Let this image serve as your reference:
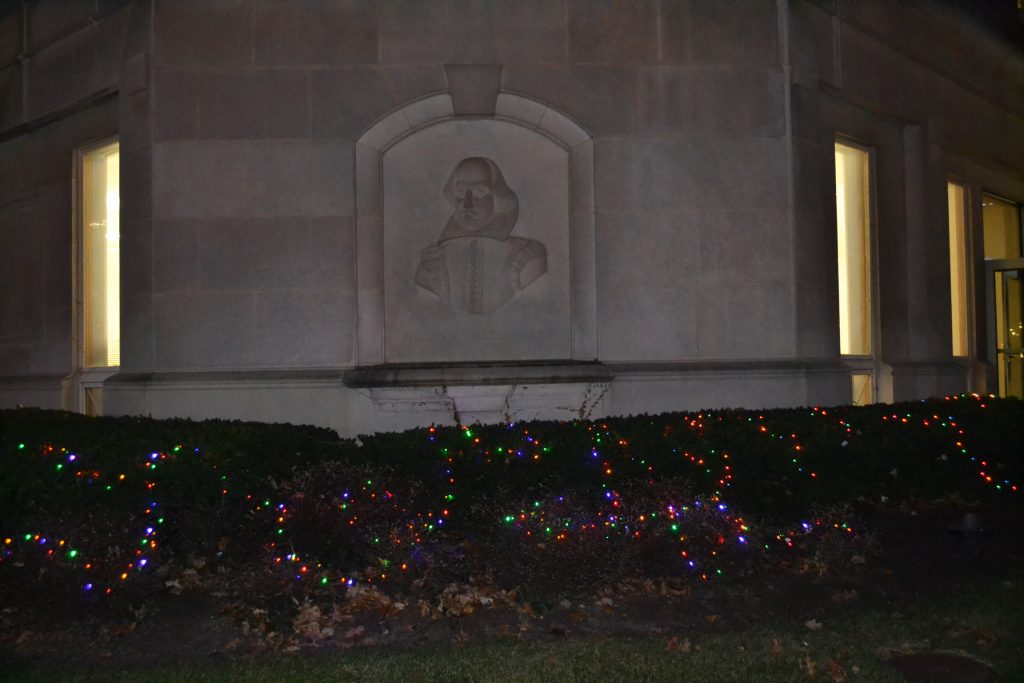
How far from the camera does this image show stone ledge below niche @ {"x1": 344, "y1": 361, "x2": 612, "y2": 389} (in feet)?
29.5

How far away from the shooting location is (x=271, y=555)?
20.5 feet

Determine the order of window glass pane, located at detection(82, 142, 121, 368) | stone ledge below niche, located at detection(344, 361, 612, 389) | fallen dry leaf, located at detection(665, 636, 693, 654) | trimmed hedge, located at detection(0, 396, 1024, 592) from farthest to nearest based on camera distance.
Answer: window glass pane, located at detection(82, 142, 121, 368) → stone ledge below niche, located at detection(344, 361, 612, 389) → trimmed hedge, located at detection(0, 396, 1024, 592) → fallen dry leaf, located at detection(665, 636, 693, 654)

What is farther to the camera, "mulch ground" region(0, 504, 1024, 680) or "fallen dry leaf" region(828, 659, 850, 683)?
"mulch ground" region(0, 504, 1024, 680)

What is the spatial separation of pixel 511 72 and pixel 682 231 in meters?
2.41

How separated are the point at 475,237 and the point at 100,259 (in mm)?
5122

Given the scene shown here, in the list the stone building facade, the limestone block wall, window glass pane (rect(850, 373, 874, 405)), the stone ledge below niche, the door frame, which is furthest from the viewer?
the door frame

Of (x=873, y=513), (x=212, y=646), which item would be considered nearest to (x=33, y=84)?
(x=212, y=646)

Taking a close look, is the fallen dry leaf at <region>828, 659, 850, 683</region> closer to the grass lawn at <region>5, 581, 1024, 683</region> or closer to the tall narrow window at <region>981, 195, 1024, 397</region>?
the grass lawn at <region>5, 581, 1024, 683</region>

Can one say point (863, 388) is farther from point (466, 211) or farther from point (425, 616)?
point (425, 616)

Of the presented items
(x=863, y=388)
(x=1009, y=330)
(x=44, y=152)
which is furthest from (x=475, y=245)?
(x=1009, y=330)

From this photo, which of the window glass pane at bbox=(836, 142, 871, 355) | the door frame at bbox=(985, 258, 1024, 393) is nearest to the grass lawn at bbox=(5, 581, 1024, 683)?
the window glass pane at bbox=(836, 142, 871, 355)

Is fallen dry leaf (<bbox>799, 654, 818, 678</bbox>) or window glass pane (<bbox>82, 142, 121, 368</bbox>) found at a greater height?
window glass pane (<bbox>82, 142, 121, 368</bbox>)

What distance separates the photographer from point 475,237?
9484mm

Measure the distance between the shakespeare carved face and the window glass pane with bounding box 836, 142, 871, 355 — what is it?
15.7 feet
